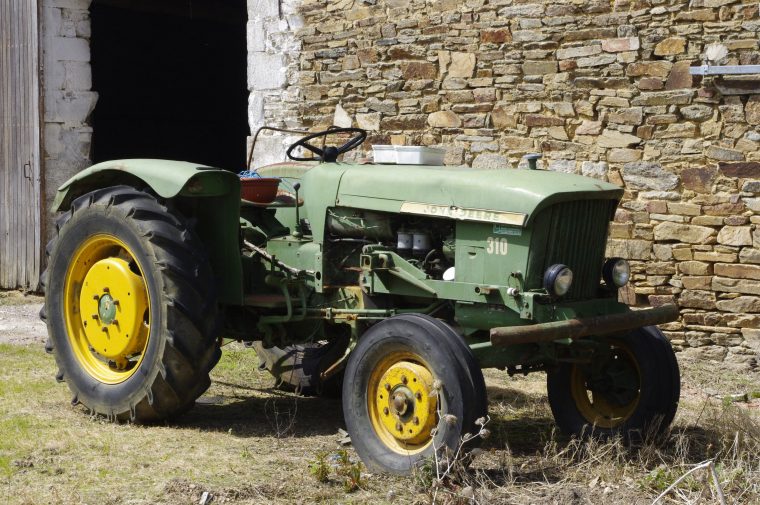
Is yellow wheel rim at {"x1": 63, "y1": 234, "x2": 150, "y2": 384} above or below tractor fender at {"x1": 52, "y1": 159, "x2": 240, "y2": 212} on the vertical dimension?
below

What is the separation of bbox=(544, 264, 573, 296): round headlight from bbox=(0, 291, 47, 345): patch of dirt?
433 centimetres

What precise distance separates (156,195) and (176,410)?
104cm

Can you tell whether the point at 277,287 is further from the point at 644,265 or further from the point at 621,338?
the point at 644,265

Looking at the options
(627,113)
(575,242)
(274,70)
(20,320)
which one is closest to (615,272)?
(575,242)

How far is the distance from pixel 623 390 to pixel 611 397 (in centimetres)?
7

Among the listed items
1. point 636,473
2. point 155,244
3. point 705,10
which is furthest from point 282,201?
point 705,10

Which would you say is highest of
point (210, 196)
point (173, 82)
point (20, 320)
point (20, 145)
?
point (173, 82)

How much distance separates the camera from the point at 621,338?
16.2 feet

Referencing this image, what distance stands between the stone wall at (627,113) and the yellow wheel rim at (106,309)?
11.1ft

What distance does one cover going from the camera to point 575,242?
15.6 ft

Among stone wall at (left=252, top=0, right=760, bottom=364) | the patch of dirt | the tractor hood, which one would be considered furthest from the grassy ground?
the patch of dirt

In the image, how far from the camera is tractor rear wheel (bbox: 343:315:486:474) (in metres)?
4.18

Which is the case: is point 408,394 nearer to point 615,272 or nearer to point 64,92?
point 615,272

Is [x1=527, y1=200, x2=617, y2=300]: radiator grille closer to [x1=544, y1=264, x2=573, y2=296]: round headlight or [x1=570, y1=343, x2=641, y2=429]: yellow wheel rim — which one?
[x1=544, y1=264, x2=573, y2=296]: round headlight
